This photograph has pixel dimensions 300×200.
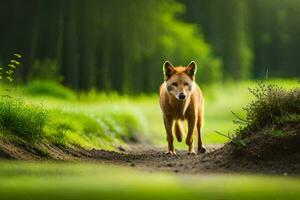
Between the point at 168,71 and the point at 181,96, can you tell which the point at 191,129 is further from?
the point at 168,71

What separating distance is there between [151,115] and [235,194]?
66.7 feet

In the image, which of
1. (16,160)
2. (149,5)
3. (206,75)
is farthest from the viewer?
(206,75)

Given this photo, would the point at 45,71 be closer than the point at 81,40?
Yes

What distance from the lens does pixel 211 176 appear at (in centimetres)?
877

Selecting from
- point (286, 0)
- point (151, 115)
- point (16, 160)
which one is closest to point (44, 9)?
point (151, 115)

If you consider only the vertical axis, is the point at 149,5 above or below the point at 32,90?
above

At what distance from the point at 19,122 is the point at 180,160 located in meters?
2.28

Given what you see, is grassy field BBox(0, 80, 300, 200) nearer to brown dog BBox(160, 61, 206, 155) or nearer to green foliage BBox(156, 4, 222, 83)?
brown dog BBox(160, 61, 206, 155)

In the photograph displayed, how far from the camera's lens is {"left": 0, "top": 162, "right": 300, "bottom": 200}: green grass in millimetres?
6739

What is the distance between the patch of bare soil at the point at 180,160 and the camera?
928cm

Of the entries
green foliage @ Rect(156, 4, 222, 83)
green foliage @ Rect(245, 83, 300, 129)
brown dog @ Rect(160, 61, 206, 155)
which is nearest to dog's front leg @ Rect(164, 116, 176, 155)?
brown dog @ Rect(160, 61, 206, 155)

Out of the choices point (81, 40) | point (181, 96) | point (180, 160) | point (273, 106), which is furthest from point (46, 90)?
point (273, 106)

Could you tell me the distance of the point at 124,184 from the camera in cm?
756

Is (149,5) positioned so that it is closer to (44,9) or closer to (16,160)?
(44,9)
